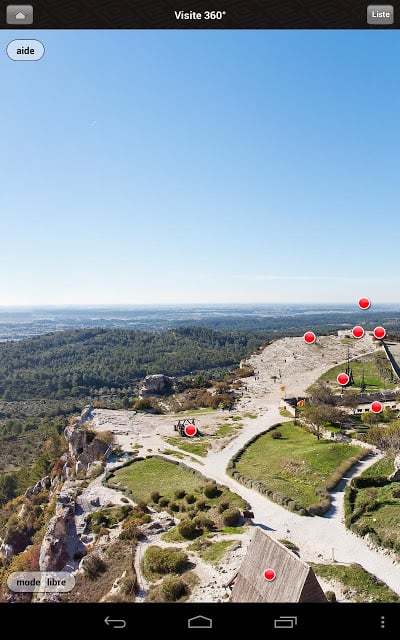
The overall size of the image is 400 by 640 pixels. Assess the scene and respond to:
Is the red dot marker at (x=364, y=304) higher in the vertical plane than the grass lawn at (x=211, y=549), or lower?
higher

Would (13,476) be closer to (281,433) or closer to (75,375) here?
(281,433)

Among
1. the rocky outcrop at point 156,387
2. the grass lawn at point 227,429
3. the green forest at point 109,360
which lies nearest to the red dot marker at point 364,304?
the grass lawn at point 227,429

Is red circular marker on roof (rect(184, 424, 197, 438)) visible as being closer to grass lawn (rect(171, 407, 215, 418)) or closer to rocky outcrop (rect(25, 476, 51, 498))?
grass lawn (rect(171, 407, 215, 418))

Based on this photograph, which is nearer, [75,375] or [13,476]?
[13,476]

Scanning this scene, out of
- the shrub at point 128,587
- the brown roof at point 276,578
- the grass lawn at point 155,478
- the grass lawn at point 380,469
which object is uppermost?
the brown roof at point 276,578

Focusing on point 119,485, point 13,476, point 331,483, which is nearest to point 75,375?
point 13,476

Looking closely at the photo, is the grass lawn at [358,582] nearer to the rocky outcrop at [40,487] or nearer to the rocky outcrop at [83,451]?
the rocky outcrop at [83,451]
